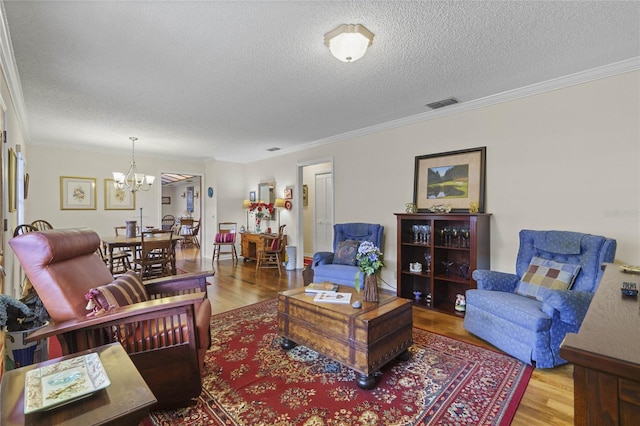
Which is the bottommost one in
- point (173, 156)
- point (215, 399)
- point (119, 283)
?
point (215, 399)

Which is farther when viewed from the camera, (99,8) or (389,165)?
(389,165)

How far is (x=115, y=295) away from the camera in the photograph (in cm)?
176

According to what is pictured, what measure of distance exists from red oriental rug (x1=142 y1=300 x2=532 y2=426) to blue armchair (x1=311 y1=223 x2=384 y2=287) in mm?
1383

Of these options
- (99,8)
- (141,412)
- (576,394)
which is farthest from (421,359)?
(99,8)

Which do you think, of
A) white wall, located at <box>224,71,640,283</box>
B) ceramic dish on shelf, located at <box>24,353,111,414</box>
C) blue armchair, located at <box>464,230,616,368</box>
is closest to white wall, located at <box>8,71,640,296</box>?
white wall, located at <box>224,71,640,283</box>

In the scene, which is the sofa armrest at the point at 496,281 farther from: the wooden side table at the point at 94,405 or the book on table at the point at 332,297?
the wooden side table at the point at 94,405

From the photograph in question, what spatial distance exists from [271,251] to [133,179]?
126 inches

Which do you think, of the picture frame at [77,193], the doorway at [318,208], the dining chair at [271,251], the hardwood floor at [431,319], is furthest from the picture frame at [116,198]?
the doorway at [318,208]

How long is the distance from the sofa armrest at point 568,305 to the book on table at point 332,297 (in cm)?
148

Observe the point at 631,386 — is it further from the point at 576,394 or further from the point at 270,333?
the point at 270,333

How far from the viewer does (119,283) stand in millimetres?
1930

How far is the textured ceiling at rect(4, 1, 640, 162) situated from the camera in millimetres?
1925

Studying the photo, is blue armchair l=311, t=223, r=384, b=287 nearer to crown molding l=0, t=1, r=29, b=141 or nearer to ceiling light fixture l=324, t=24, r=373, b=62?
ceiling light fixture l=324, t=24, r=373, b=62

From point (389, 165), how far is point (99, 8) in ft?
11.6
